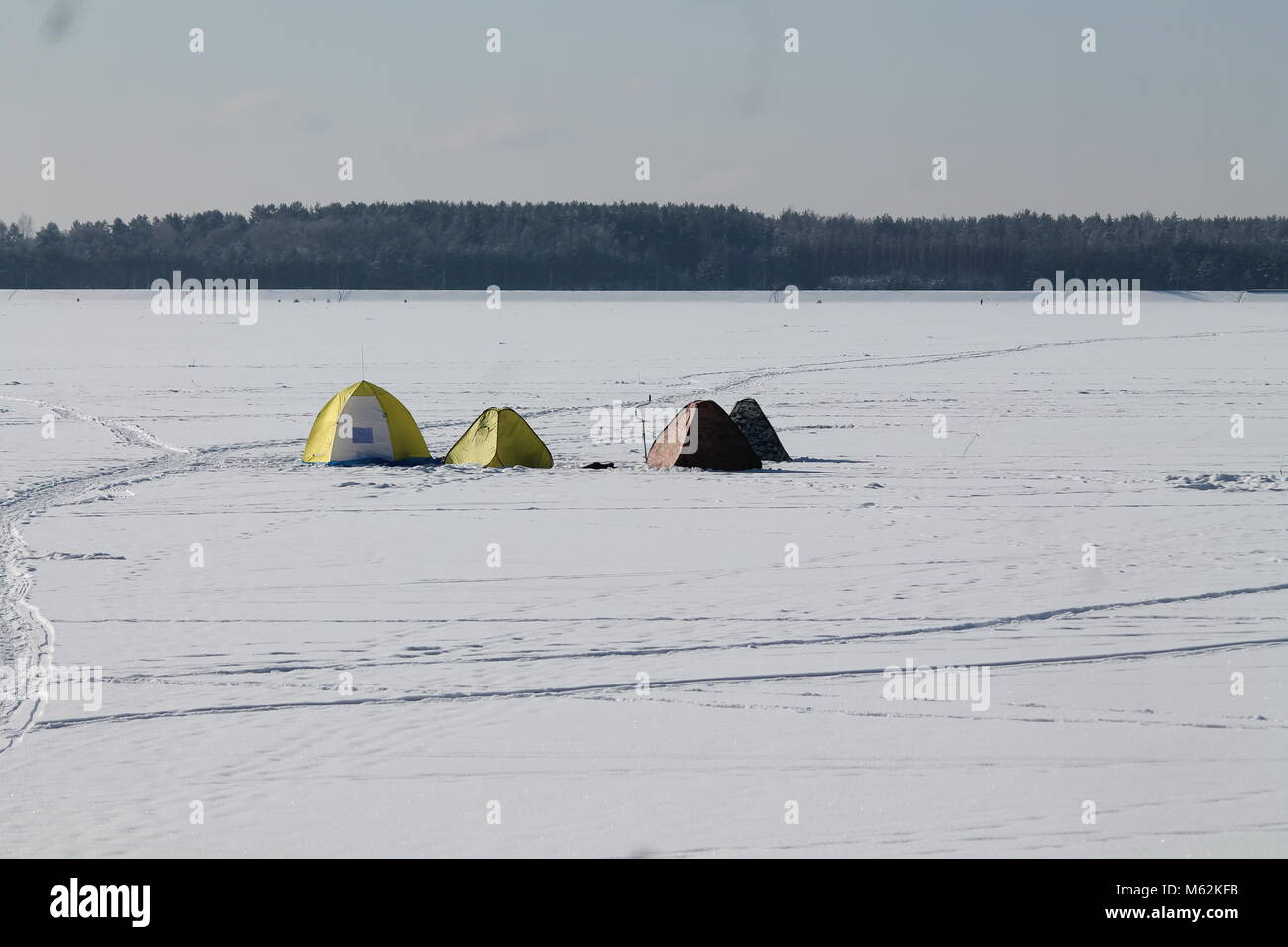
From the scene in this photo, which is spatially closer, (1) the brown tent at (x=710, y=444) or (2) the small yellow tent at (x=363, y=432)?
(1) the brown tent at (x=710, y=444)

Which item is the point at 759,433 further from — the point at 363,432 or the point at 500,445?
the point at 363,432

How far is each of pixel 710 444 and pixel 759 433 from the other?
0.92m

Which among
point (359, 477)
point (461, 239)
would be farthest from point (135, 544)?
point (461, 239)

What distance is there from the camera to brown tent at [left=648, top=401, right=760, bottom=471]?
1616 cm

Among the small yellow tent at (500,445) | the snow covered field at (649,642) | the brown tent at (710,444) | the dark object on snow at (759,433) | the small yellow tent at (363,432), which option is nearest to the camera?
the snow covered field at (649,642)

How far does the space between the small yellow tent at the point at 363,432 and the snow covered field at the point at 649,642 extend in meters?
0.53

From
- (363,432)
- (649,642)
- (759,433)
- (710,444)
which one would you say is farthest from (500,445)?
(649,642)

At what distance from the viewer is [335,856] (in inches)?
200

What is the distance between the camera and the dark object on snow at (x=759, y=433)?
1678 cm

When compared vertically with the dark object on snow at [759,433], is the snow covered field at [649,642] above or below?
below

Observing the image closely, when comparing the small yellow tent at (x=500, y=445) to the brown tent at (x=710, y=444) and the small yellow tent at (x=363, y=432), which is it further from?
the brown tent at (x=710, y=444)

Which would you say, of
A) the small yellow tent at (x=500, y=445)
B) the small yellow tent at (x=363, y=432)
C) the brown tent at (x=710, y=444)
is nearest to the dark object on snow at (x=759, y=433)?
the brown tent at (x=710, y=444)
